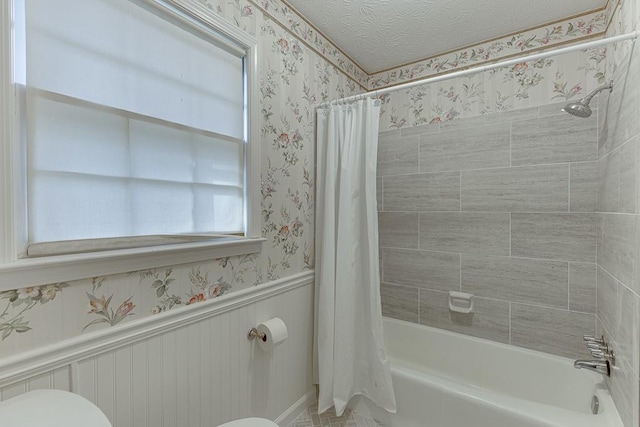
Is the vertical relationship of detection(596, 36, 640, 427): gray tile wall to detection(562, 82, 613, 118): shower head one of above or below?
below

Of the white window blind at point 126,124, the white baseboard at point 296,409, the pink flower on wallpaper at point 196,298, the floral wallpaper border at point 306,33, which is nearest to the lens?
the white window blind at point 126,124

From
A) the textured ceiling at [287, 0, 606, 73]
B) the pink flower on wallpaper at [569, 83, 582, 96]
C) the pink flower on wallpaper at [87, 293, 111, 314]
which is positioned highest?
the textured ceiling at [287, 0, 606, 73]

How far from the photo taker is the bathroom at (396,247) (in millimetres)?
939

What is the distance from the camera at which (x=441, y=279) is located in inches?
84.0

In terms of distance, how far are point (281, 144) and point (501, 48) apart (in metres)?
1.63

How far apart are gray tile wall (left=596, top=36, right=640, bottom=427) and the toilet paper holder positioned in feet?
4.77

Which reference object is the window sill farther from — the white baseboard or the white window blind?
the white baseboard

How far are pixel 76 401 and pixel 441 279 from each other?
2.04 meters

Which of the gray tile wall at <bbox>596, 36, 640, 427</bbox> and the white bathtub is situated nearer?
the gray tile wall at <bbox>596, 36, 640, 427</bbox>

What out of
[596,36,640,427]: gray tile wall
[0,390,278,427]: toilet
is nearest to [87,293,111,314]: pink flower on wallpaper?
[0,390,278,427]: toilet

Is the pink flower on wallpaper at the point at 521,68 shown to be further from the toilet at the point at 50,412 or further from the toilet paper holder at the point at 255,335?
the toilet at the point at 50,412

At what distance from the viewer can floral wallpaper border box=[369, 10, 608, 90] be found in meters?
1.73

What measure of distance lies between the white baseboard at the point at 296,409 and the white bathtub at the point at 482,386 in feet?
0.95

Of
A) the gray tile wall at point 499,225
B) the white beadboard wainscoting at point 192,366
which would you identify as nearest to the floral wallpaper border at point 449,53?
the gray tile wall at point 499,225
